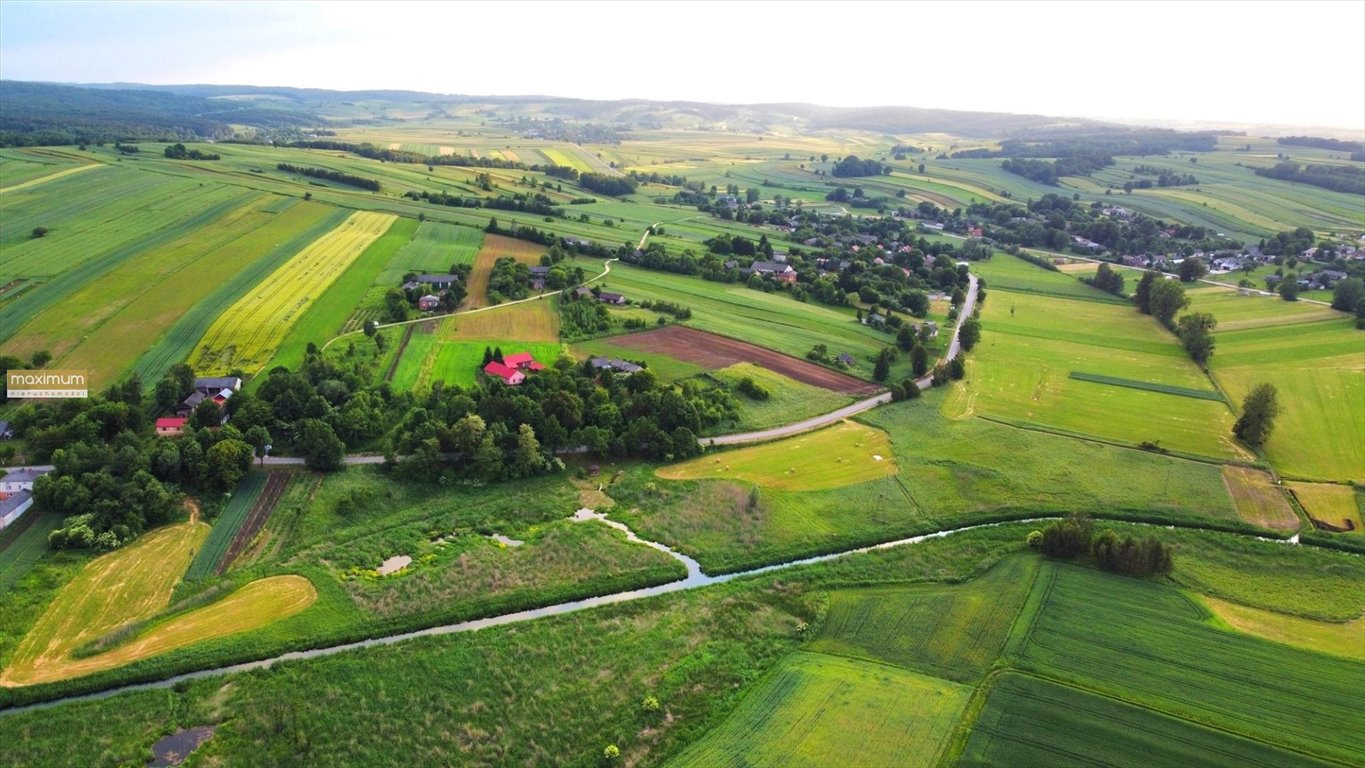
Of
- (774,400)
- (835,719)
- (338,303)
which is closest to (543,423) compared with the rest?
(774,400)

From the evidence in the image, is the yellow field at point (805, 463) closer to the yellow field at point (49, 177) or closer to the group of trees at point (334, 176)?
the group of trees at point (334, 176)

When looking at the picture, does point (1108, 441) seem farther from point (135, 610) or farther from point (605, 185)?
point (605, 185)

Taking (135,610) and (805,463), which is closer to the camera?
(135,610)

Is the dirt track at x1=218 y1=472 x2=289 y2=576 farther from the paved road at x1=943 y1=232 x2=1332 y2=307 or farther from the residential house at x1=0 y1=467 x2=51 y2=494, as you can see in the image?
the paved road at x1=943 y1=232 x2=1332 y2=307

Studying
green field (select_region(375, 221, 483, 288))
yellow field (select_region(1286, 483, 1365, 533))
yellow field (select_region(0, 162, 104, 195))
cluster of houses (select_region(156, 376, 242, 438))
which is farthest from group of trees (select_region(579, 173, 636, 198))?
yellow field (select_region(1286, 483, 1365, 533))

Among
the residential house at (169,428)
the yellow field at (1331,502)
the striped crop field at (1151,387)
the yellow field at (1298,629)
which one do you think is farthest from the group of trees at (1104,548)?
the residential house at (169,428)

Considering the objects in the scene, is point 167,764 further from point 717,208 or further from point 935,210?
point 935,210

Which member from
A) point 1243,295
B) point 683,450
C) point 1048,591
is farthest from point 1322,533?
point 1243,295
